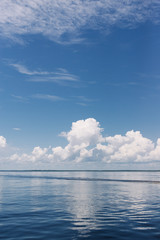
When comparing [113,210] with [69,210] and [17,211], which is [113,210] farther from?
[17,211]

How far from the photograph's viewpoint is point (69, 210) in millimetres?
35281

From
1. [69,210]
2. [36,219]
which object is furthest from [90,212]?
[36,219]

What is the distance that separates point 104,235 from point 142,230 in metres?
4.75

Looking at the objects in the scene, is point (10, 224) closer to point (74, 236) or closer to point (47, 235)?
point (47, 235)

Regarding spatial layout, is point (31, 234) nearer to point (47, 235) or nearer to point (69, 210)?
point (47, 235)

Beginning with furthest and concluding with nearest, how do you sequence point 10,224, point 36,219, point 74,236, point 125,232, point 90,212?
point 90,212 < point 36,219 < point 10,224 < point 125,232 < point 74,236

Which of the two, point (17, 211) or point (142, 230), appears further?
point (17, 211)

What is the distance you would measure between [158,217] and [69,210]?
13980 millimetres

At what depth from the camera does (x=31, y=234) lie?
2244 centimetres

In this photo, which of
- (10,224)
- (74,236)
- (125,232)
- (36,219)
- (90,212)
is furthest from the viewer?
(90,212)

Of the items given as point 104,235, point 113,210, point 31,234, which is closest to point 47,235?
point 31,234

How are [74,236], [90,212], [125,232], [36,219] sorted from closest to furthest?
[74,236] → [125,232] → [36,219] → [90,212]

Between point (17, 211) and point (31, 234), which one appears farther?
point (17, 211)

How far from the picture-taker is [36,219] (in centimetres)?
2886
